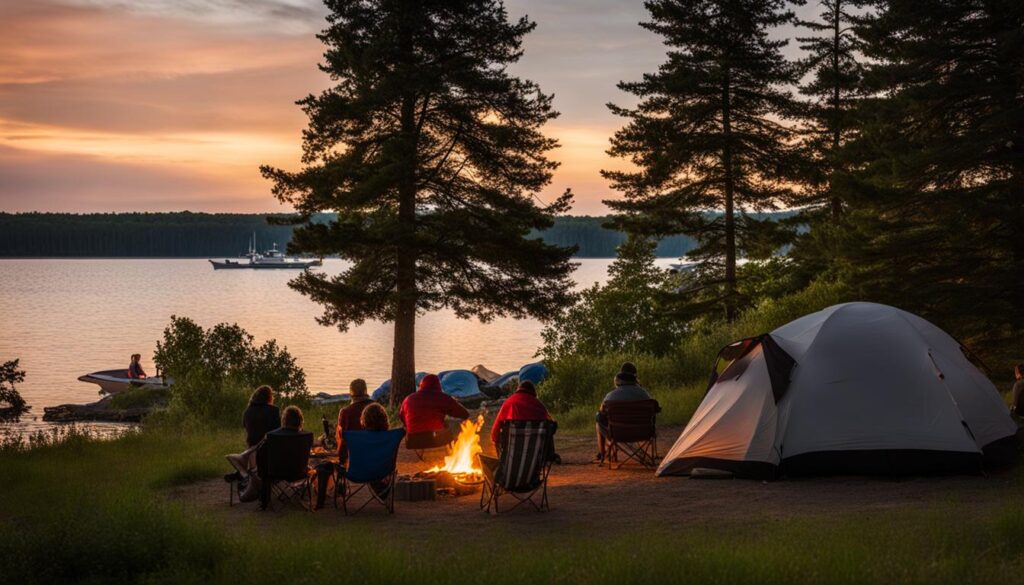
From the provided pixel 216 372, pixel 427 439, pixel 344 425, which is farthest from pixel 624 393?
pixel 216 372

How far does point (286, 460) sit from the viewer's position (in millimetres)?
11008

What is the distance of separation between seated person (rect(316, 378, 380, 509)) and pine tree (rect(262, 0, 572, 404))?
8.76 m

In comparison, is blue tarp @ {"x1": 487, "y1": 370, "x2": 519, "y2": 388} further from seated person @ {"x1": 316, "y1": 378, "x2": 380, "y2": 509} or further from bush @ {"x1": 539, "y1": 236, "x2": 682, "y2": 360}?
seated person @ {"x1": 316, "y1": 378, "x2": 380, "y2": 509}

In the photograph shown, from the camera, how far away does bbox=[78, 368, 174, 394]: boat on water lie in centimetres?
3679

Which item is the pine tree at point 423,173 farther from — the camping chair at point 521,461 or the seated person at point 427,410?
the camping chair at point 521,461

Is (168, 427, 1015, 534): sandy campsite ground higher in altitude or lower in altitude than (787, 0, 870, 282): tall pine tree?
lower

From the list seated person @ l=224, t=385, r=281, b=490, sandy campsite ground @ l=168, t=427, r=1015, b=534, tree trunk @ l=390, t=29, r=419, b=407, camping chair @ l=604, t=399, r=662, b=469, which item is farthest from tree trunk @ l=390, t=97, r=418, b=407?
seated person @ l=224, t=385, r=281, b=490

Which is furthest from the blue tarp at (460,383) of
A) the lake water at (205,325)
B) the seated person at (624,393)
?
the seated person at (624,393)

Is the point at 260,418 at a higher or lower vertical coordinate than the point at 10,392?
higher

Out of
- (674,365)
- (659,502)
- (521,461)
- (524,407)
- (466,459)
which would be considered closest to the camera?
(521,461)

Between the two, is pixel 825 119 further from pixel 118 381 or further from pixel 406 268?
pixel 118 381

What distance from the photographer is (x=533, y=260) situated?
23.8 m

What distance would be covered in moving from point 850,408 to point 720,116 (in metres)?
17.4

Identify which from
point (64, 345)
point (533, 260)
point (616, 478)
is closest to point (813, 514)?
point (616, 478)
